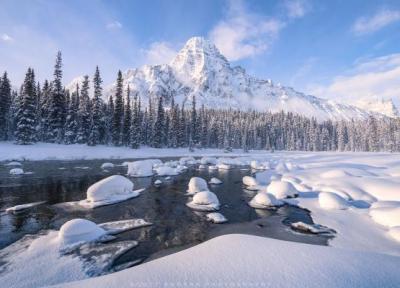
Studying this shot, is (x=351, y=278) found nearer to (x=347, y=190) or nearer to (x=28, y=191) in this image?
(x=347, y=190)

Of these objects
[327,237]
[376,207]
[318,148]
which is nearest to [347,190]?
[376,207]

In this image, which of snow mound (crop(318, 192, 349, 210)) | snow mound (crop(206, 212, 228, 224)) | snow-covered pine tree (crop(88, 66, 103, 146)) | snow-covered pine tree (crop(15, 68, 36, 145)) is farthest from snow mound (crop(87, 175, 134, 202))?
snow-covered pine tree (crop(88, 66, 103, 146))

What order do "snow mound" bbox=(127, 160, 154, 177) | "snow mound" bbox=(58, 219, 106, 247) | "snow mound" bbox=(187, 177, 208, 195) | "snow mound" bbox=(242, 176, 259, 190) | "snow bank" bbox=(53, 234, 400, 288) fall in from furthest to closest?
"snow mound" bbox=(127, 160, 154, 177)
"snow mound" bbox=(242, 176, 259, 190)
"snow mound" bbox=(187, 177, 208, 195)
"snow mound" bbox=(58, 219, 106, 247)
"snow bank" bbox=(53, 234, 400, 288)

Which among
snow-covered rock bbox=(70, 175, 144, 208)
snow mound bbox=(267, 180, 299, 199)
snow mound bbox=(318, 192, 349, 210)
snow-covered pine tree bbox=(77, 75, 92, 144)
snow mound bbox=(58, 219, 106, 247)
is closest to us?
snow mound bbox=(58, 219, 106, 247)

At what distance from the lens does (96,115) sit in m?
54.9

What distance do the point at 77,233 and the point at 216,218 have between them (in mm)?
6621

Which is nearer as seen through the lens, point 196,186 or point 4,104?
point 196,186

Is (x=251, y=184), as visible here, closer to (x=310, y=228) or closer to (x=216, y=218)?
(x=216, y=218)

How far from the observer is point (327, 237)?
10359 millimetres

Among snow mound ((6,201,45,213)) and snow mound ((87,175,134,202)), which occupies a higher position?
snow mound ((87,175,134,202))

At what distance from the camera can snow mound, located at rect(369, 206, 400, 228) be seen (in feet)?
38.5

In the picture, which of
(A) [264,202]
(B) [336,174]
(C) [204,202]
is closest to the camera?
(C) [204,202]

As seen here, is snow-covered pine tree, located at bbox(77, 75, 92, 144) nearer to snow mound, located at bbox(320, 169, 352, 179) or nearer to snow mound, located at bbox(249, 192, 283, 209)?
snow mound, located at bbox(249, 192, 283, 209)

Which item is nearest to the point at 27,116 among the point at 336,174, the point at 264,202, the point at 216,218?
the point at 216,218
